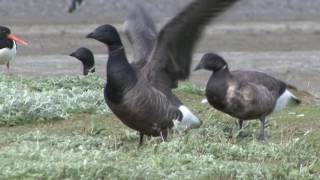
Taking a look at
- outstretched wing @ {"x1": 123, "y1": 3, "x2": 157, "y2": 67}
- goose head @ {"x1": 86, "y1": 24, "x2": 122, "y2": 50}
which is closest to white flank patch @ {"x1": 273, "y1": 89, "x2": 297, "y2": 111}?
outstretched wing @ {"x1": 123, "y1": 3, "x2": 157, "y2": 67}

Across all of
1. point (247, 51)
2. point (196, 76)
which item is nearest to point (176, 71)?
point (196, 76)

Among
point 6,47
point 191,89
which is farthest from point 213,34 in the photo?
point 191,89

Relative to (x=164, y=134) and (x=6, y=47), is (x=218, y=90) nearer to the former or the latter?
(x=164, y=134)

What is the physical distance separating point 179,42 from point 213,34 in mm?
12750

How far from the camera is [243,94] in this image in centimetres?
938

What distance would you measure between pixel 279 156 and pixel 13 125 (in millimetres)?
2820

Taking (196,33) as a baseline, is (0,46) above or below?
below

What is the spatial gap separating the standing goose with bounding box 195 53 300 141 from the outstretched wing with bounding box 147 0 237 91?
482 mm

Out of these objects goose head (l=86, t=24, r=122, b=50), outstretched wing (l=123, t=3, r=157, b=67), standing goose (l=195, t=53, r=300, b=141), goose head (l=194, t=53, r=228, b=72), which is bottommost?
standing goose (l=195, t=53, r=300, b=141)

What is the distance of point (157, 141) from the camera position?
344 inches

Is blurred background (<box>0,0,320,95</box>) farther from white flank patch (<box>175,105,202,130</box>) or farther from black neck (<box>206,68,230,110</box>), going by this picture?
white flank patch (<box>175,105,202,130</box>)

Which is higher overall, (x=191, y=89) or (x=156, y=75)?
(x=156, y=75)

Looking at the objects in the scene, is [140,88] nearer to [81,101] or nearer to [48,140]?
[48,140]

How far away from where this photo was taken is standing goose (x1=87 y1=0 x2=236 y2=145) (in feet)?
27.8
